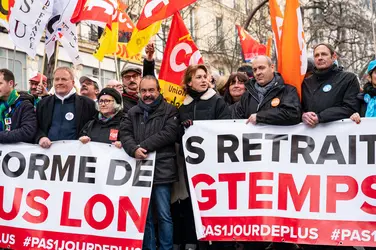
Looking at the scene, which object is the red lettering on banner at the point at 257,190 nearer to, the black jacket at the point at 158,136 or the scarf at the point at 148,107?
the black jacket at the point at 158,136

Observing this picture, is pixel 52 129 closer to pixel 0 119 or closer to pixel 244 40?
pixel 0 119

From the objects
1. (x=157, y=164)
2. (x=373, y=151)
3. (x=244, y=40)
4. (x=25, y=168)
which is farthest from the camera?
(x=244, y=40)

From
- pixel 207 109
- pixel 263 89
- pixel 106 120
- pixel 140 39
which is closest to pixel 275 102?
pixel 263 89

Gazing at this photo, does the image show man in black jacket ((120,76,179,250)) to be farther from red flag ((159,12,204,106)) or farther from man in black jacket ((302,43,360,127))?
man in black jacket ((302,43,360,127))

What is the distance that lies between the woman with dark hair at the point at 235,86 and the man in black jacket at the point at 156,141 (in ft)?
2.98

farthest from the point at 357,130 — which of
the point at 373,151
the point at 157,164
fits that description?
the point at 157,164

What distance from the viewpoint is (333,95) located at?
5074 mm

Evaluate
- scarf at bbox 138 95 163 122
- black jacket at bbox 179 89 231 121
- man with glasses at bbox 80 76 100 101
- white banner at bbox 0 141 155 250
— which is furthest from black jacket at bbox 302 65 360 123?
man with glasses at bbox 80 76 100 101

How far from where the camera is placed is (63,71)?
5.80 meters

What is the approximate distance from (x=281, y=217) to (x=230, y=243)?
31.3 inches

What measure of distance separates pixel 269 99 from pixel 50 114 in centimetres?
222

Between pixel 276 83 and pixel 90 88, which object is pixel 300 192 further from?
pixel 90 88

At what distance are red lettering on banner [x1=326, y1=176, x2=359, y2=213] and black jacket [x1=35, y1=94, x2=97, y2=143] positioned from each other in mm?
2489

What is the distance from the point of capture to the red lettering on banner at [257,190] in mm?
5164
